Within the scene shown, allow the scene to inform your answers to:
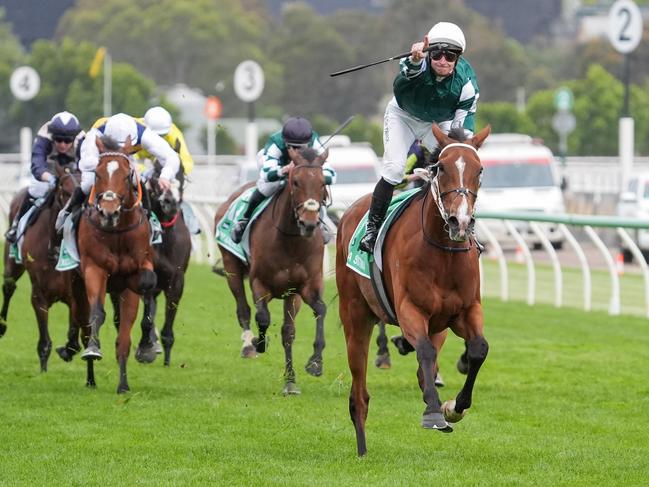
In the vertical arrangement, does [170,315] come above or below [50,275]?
below

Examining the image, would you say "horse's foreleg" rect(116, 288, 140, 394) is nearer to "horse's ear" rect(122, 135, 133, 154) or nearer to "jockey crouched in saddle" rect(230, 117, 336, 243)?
"horse's ear" rect(122, 135, 133, 154)

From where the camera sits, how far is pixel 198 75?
305 feet

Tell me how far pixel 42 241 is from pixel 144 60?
85341 millimetres

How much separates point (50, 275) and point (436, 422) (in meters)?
4.79

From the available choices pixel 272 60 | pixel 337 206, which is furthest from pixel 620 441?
pixel 272 60

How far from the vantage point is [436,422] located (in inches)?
260

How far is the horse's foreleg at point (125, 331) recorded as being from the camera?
31.5 ft

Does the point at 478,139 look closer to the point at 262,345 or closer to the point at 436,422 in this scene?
the point at 436,422

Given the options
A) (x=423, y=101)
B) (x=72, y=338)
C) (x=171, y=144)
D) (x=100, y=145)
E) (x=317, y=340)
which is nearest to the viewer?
(x=423, y=101)

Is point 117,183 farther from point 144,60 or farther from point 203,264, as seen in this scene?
→ point 144,60

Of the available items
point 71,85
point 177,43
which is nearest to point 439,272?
point 71,85

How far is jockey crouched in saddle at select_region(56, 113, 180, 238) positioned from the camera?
971 centimetres

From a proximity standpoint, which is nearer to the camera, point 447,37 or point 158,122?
point 447,37

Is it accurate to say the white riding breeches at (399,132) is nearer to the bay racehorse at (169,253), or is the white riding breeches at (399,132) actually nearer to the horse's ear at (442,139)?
the horse's ear at (442,139)
